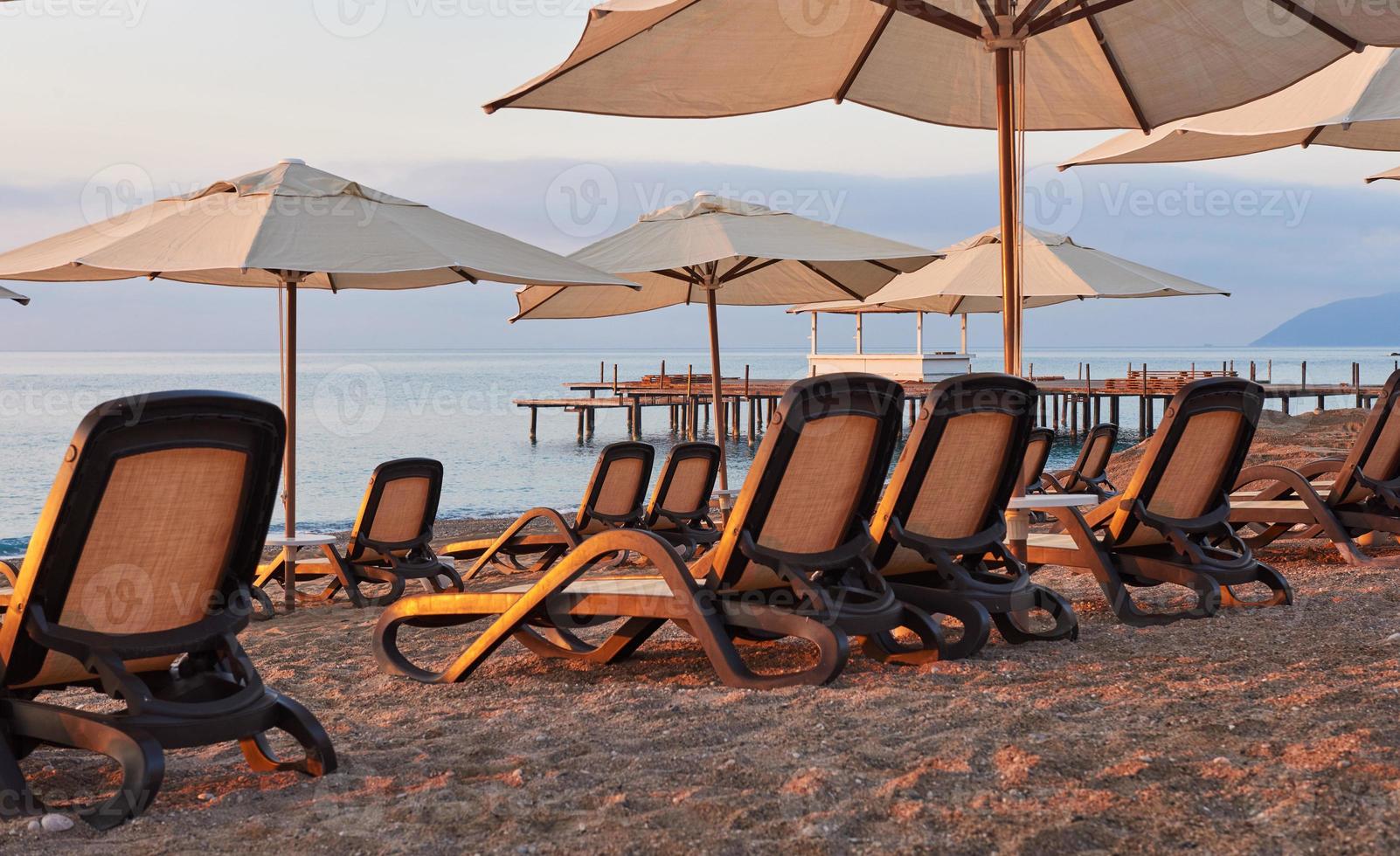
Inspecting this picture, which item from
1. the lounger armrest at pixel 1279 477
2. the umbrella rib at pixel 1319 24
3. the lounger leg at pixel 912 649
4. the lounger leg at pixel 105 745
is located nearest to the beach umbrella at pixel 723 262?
the lounger armrest at pixel 1279 477

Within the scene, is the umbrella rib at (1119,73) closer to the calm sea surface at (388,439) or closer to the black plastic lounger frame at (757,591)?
the black plastic lounger frame at (757,591)

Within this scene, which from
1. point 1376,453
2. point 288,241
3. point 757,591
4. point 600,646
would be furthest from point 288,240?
point 1376,453

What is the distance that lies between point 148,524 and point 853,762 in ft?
5.73

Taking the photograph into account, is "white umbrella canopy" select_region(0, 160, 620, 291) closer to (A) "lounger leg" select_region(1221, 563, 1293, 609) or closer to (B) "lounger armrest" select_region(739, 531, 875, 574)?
(B) "lounger armrest" select_region(739, 531, 875, 574)

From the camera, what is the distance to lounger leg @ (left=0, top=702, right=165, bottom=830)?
2.63 m

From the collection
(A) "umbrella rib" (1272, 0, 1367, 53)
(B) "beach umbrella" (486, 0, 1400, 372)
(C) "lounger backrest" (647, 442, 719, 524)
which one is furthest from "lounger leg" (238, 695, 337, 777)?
(C) "lounger backrest" (647, 442, 719, 524)

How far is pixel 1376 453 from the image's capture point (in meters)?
6.41

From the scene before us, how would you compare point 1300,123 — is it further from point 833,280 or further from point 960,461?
point 833,280

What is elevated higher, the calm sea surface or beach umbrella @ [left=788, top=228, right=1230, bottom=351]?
beach umbrella @ [left=788, top=228, right=1230, bottom=351]

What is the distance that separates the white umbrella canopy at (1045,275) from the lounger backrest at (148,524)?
6070mm

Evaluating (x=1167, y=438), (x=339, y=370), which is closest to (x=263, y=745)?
(x=1167, y=438)

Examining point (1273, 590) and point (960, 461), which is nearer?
point (960, 461)

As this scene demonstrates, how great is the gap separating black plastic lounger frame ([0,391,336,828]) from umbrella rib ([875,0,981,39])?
129 inches

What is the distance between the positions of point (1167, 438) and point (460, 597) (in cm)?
286
